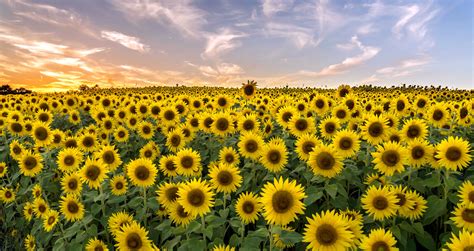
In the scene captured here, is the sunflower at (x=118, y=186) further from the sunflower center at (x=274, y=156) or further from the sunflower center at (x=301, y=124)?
the sunflower center at (x=301, y=124)

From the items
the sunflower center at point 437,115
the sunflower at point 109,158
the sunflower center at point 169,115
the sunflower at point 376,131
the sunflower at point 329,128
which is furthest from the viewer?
the sunflower center at point 169,115

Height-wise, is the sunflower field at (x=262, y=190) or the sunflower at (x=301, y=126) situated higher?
the sunflower at (x=301, y=126)

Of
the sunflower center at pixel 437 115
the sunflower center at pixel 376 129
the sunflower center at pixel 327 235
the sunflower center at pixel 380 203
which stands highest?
the sunflower center at pixel 437 115

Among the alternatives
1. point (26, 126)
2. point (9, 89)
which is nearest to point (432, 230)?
point (26, 126)

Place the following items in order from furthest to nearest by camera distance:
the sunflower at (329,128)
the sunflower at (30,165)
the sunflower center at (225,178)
Result: 1. the sunflower at (30,165)
2. the sunflower at (329,128)
3. the sunflower center at (225,178)

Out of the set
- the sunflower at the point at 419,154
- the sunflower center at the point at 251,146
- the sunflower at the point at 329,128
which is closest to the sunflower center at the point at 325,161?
the sunflower at the point at 419,154

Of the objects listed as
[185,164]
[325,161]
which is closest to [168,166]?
[185,164]

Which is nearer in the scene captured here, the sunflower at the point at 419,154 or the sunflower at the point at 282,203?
the sunflower at the point at 282,203

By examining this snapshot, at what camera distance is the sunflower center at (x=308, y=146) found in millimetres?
6549

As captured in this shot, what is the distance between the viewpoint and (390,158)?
18.6 feet

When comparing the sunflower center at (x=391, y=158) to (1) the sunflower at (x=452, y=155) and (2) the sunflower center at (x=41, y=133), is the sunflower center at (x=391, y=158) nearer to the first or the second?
(1) the sunflower at (x=452, y=155)

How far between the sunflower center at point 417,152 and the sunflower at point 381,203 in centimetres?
111

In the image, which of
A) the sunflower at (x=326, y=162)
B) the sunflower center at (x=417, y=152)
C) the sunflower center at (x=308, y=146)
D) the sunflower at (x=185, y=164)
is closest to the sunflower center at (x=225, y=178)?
the sunflower at (x=185, y=164)

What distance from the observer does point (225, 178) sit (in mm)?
5609
